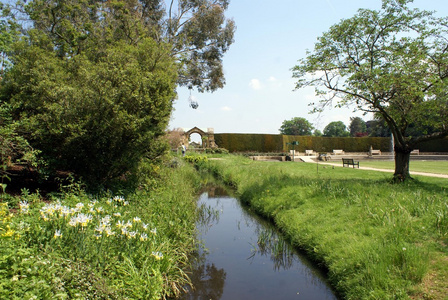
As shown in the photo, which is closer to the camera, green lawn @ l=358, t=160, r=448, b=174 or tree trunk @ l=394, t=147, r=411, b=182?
tree trunk @ l=394, t=147, r=411, b=182

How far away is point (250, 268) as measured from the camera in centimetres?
556

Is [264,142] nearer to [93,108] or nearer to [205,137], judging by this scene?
[205,137]

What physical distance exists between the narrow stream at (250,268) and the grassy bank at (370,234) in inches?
14.0

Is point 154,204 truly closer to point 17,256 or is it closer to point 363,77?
point 17,256

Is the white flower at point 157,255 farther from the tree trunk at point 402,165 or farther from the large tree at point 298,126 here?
the large tree at point 298,126

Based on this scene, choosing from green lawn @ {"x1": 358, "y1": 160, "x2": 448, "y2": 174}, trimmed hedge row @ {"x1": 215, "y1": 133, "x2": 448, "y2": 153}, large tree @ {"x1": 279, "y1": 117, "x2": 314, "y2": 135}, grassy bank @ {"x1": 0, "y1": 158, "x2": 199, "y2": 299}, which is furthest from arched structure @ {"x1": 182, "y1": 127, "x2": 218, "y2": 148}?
large tree @ {"x1": 279, "y1": 117, "x2": 314, "y2": 135}

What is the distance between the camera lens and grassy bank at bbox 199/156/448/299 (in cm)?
387

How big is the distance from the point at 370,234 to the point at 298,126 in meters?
92.1

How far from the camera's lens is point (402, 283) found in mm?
3766

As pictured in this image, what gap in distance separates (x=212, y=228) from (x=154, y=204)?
7.30 feet

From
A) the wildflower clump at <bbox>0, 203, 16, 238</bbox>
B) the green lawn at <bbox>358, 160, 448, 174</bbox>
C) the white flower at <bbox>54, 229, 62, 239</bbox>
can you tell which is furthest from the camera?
the green lawn at <bbox>358, 160, 448, 174</bbox>

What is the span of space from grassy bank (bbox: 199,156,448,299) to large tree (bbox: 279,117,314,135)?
8589 centimetres

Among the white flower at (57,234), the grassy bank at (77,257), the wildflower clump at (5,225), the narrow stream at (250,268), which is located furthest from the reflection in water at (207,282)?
the wildflower clump at (5,225)

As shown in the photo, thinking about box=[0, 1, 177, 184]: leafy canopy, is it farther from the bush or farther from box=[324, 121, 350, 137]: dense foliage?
box=[324, 121, 350, 137]: dense foliage
